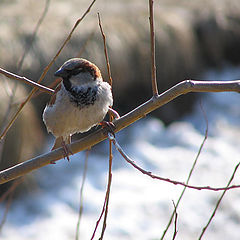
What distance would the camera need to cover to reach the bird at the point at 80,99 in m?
2.22

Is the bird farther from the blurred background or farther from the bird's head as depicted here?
the blurred background

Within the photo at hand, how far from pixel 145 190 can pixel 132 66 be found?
180 centimetres

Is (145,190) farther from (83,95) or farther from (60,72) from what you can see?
(60,72)

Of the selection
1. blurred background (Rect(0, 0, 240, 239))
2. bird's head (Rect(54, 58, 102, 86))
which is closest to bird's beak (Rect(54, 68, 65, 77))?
bird's head (Rect(54, 58, 102, 86))

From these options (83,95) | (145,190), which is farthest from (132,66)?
(83,95)

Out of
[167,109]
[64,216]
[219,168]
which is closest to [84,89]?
[64,216]

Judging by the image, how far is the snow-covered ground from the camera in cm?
561

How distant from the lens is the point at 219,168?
21.6ft

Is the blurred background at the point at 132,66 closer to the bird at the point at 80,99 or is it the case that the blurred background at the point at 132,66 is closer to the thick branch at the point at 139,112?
the bird at the point at 80,99

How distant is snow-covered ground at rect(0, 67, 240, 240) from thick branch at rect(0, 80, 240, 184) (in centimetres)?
375

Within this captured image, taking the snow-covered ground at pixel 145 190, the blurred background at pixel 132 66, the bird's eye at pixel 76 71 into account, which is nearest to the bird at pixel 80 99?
the bird's eye at pixel 76 71

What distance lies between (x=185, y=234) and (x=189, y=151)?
62.0 inches

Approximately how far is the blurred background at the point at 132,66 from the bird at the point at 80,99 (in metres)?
3.17

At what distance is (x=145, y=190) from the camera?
20.6ft
